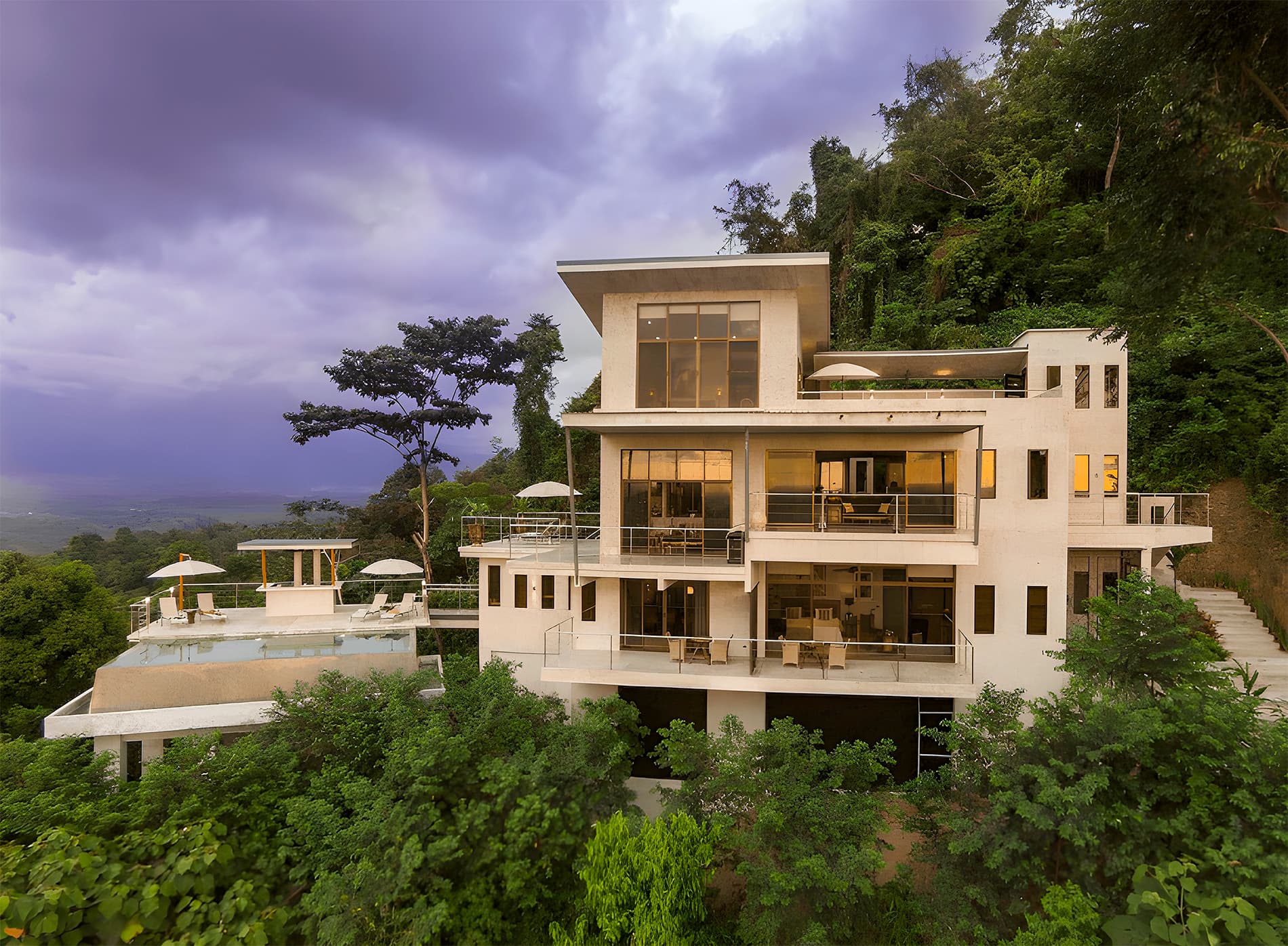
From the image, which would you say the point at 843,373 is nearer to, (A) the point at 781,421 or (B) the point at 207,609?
(A) the point at 781,421

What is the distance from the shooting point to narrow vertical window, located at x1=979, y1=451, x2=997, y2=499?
12883 mm

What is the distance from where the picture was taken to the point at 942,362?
50.2 ft

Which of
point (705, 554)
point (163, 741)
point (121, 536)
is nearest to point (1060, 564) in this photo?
point (705, 554)

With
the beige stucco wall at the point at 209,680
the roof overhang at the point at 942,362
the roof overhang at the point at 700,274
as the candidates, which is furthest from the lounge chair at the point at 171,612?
the roof overhang at the point at 942,362

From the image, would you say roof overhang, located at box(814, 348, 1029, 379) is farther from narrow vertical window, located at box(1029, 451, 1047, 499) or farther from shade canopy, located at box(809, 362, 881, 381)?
narrow vertical window, located at box(1029, 451, 1047, 499)

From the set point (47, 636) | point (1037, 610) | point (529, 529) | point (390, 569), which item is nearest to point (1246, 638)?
point (1037, 610)

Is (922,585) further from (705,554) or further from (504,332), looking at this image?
(504,332)

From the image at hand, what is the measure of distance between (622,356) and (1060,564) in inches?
456

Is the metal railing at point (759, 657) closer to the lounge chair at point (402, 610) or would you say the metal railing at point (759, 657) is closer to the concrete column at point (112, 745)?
the lounge chair at point (402, 610)

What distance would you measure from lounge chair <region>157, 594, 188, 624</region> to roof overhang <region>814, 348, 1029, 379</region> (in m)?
21.7

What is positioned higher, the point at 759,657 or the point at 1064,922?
the point at 759,657

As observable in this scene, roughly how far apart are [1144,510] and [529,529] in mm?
20184

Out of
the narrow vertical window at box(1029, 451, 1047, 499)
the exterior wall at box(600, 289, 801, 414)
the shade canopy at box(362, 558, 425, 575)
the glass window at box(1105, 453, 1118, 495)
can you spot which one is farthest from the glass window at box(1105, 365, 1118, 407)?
the shade canopy at box(362, 558, 425, 575)

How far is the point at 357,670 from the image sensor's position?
591 inches
